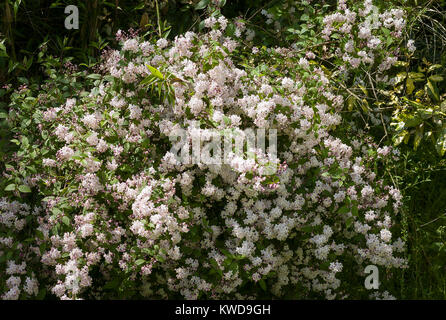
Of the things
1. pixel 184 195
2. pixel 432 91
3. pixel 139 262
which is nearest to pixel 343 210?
pixel 184 195

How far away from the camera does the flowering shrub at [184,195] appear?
263 cm

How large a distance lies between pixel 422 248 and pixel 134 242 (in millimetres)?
1883

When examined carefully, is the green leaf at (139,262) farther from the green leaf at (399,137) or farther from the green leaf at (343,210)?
the green leaf at (399,137)

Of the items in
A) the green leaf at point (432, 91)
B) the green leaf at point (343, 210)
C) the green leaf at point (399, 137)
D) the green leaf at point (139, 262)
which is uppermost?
the green leaf at point (432, 91)

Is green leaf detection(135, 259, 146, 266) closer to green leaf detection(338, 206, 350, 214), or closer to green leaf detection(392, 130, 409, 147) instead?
green leaf detection(338, 206, 350, 214)

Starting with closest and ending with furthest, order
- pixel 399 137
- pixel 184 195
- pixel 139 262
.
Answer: pixel 139 262, pixel 184 195, pixel 399 137

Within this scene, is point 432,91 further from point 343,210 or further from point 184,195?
point 184,195

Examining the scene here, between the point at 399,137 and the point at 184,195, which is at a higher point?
the point at 399,137

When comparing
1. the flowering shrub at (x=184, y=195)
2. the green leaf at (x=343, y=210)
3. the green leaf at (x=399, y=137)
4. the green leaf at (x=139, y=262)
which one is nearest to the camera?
the green leaf at (x=139, y=262)

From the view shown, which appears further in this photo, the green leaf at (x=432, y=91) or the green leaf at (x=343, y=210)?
the green leaf at (x=432, y=91)

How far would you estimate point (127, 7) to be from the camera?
4191mm

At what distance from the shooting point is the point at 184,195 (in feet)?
9.11

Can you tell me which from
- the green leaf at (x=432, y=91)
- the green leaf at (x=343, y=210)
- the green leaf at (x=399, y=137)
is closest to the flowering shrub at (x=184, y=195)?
the green leaf at (x=343, y=210)

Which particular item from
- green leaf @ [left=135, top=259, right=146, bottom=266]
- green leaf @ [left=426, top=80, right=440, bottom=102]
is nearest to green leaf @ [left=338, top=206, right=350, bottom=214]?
green leaf @ [left=135, top=259, right=146, bottom=266]
